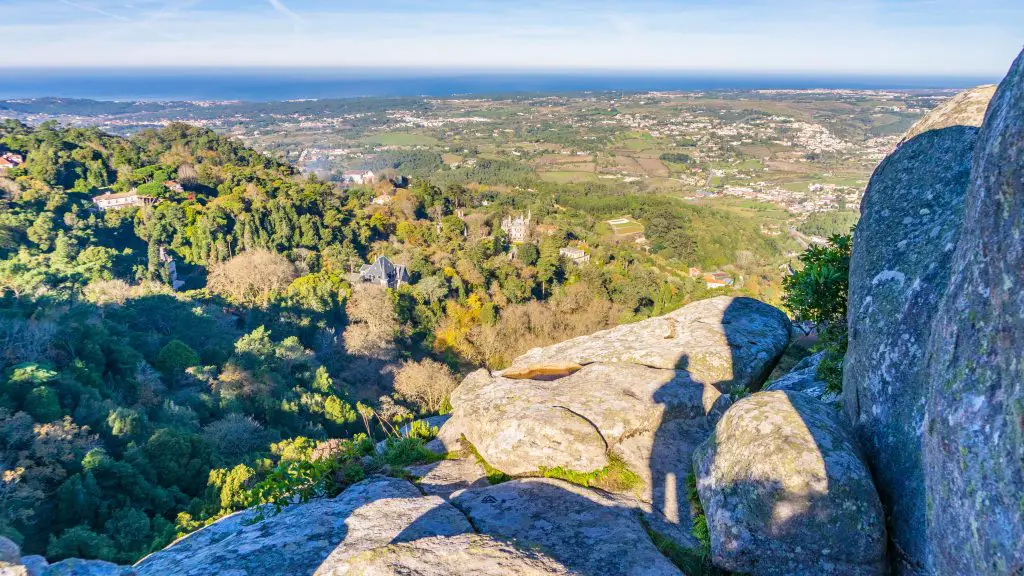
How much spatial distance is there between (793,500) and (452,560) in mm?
2976

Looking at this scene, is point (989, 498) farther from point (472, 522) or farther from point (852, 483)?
point (472, 522)

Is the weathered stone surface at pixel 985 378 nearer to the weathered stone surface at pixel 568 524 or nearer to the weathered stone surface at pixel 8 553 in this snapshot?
the weathered stone surface at pixel 568 524

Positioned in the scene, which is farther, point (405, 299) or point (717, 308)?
point (405, 299)

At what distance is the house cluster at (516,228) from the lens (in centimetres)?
5078

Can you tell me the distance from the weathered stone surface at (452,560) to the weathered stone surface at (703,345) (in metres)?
5.43

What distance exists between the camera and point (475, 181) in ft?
267

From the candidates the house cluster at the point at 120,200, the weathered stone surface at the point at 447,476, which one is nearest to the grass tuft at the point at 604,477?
the weathered stone surface at the point at 447,476

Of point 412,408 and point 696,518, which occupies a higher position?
point 696,518

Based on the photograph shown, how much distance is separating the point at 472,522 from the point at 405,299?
31714 millimetres

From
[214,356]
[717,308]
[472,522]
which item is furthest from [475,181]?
[472,522]

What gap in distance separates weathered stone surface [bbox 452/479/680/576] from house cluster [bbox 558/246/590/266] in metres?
37.9

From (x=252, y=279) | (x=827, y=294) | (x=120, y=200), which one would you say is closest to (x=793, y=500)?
(x=827, y=294)

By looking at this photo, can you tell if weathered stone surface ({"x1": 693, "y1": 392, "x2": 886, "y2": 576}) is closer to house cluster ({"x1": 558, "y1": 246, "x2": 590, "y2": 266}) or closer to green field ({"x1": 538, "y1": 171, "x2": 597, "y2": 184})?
house cluster ({"x1": 558, "y1": 246, "x2": 590, "y2": 266})

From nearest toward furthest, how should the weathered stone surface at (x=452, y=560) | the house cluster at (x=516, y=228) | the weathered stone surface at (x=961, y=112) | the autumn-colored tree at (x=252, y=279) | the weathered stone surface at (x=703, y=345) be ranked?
the weathered stone surface at (x=452, y=560) → the weathered stone surface at (x=961, y=112) → the weathered stone surface at (x=703, y=345) → the autumn-colored tree at (x=252, y=279) → the house cluster at (x=516, y=228)
